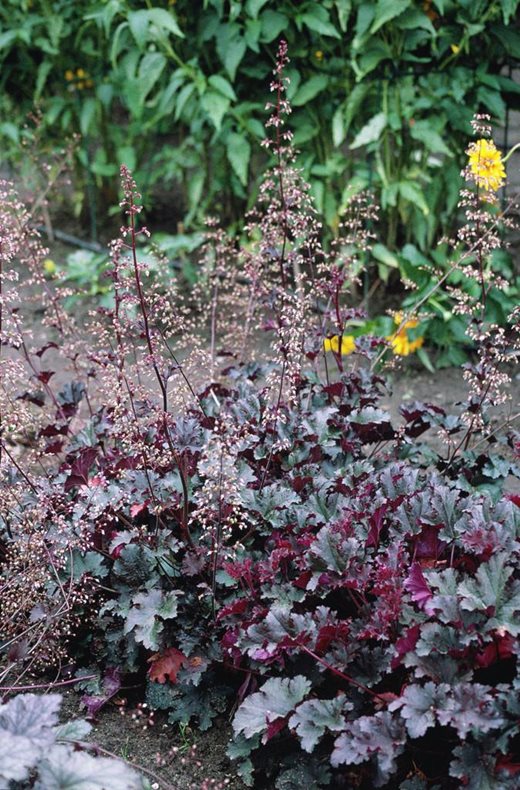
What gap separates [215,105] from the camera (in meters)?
4.48

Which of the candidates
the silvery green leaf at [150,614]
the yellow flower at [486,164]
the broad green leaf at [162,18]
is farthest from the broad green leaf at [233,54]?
the silvery green leaf at [150,614]

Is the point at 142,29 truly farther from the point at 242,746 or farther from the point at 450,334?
the point at 242,746

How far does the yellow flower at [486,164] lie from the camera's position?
115 inches

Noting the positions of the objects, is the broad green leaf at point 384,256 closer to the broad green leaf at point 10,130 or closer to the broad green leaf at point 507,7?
the broad green leaf at point 507,7

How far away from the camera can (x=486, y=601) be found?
7.02 feet

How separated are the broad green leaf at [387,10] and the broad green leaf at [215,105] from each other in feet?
2.64

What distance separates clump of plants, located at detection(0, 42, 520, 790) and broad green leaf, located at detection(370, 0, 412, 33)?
1.13m

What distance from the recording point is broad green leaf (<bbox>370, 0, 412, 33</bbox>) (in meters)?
3.97

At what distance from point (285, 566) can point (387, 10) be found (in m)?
2.61

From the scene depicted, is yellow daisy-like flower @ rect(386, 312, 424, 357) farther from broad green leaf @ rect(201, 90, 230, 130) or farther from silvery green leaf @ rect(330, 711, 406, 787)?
silvery green leaf @ rect(330, 711, 406, 787)

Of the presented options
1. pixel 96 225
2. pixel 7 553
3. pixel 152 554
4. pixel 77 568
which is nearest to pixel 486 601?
pixel 152 554

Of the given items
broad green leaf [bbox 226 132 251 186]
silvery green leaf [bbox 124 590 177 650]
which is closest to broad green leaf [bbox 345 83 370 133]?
broad green leaf [bbox 226 132 251 186]

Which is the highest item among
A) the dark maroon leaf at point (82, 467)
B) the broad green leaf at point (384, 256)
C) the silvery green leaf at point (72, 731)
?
the broad green leaf at point (384, 256)

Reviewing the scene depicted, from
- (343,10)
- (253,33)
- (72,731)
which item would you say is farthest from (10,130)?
(72,731)
